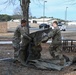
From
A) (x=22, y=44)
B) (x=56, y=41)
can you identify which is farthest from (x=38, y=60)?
(x=56, y=41)

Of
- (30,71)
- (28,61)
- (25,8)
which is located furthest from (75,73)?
(25,8)

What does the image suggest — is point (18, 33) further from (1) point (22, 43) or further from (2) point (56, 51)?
(2) point (56, 51)

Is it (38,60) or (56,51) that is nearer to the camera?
(38,60)

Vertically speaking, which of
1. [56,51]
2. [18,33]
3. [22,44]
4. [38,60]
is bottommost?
[38,60]

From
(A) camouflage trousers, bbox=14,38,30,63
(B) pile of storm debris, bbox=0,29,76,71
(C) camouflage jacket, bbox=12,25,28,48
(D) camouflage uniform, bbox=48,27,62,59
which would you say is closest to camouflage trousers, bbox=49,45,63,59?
(D) camouflage uniform, bbox=48,27,62,59

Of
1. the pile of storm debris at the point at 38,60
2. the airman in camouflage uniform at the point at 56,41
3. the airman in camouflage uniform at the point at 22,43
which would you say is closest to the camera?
the pile of storm debris at the point at 38,60

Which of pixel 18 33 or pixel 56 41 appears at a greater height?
pixel 18 33

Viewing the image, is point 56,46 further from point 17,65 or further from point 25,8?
point 25,8

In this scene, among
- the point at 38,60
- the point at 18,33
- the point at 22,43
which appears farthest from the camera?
the point at 18,33

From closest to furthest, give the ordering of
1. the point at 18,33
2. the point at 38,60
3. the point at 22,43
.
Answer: the point at 38,60 → the point at 22,43 → the point at 18,33

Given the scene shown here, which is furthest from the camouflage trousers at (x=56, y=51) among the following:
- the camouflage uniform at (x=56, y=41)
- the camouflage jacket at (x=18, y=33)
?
the camouflage jacket at (x=18, y=33)

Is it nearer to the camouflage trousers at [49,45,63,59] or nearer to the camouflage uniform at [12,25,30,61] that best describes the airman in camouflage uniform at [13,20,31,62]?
the camouflage uniform at [12,25,30,61]

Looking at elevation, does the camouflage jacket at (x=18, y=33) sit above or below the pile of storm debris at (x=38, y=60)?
above

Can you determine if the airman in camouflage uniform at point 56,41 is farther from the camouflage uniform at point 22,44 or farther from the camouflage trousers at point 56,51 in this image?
the camouflage uniform at point 22,44
